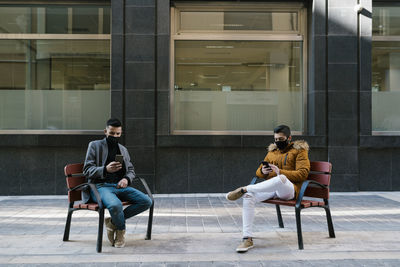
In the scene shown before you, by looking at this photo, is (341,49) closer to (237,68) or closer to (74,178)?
(237,68)

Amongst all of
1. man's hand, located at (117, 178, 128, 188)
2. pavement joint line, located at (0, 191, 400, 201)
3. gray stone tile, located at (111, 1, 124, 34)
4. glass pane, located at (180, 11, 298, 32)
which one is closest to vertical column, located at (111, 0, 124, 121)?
gray stone tile, located at (111, 1, 124, 34)

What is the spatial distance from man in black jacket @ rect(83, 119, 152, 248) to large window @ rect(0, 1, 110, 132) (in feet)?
14.4

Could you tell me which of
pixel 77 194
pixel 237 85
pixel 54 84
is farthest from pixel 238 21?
pixel 77 194

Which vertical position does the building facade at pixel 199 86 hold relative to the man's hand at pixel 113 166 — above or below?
above

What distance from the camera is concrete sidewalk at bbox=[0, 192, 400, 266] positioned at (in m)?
4.38

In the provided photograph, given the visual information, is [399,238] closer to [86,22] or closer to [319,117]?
[319,117]

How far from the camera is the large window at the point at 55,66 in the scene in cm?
949

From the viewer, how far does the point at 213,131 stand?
9.57 m

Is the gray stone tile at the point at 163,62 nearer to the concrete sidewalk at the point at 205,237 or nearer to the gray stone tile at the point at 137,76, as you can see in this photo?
the gray stone tile at the point at 137,76

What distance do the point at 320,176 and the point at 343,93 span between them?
14.7 feet

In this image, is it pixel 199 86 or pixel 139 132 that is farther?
pixel 199 86

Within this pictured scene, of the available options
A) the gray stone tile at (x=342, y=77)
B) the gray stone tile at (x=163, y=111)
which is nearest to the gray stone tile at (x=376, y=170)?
the gray stone tile at (x=342, y=77)

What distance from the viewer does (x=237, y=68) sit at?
9734mm

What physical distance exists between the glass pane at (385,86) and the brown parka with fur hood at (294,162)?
17.4 ft
